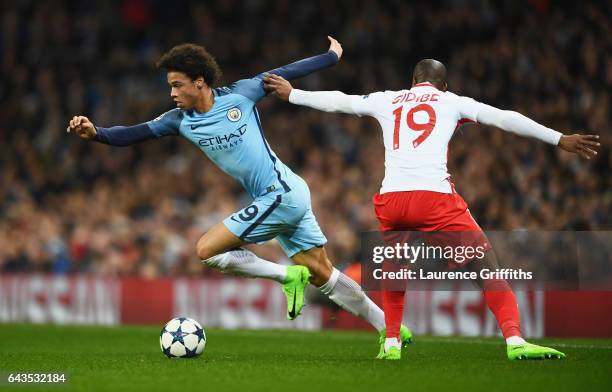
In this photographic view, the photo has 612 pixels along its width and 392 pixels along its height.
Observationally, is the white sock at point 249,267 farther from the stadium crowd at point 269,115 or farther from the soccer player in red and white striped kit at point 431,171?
the stadium crowd at point 269,115

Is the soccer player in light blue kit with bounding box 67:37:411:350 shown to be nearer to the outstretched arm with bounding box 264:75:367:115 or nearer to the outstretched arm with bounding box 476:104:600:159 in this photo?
the outstretched arm with bounding box 264:75:367:115

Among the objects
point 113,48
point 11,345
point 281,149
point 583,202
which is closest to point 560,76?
point 583,202

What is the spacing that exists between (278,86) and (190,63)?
0.70 metres

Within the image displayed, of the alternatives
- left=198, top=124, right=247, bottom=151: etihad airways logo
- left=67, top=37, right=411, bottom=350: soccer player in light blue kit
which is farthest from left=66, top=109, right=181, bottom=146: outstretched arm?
left=198, top=124, right=247, bottom=151: etihad airways logo

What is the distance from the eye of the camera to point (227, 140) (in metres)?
8.56

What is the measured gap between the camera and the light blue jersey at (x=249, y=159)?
855cm

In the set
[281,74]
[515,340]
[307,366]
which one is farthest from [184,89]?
[515,340]

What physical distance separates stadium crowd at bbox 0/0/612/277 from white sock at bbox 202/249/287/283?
4915 mm

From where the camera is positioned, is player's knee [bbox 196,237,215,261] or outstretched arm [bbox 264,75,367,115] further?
player's knee [bbox 196,237,215,261]

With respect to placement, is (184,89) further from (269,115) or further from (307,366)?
(269,115)

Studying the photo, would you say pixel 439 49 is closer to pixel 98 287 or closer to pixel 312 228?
pixel 98 287

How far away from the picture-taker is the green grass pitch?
6582mm

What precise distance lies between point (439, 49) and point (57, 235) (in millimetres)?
6892

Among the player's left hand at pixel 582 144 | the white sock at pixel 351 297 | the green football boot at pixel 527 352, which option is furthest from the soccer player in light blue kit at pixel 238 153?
the player's left hand at pixel 582 144
